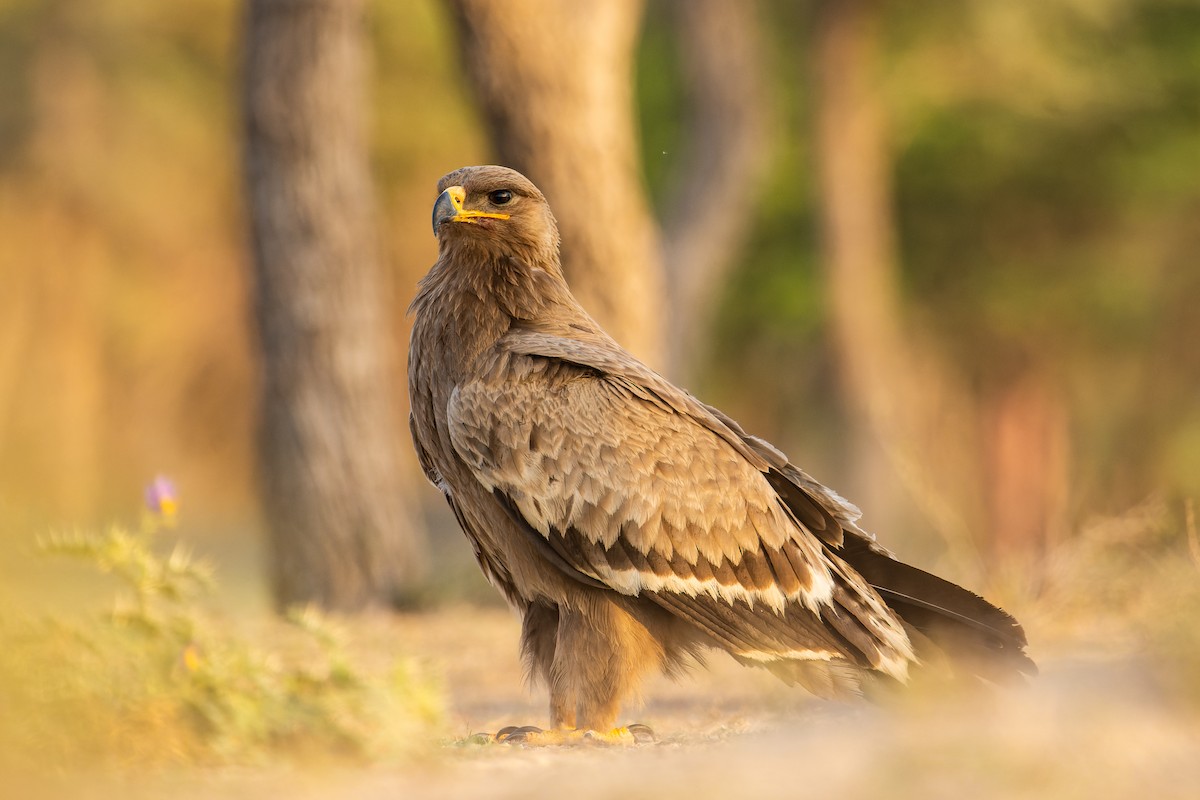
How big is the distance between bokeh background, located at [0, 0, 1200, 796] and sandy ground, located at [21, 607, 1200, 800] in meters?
11.1

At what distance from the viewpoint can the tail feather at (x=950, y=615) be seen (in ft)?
17.4

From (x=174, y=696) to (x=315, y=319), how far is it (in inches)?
253

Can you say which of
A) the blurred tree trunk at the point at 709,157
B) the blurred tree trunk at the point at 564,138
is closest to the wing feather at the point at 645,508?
the blurred tree trunk at the point at 564,138

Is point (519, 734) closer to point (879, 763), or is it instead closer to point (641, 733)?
point (641, 733)

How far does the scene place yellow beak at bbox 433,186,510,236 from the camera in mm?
5695

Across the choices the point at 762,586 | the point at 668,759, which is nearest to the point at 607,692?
the point at 762,586

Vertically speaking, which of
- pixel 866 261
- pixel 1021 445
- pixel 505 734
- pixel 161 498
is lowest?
pixel 505 734

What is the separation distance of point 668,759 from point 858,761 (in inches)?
25.7

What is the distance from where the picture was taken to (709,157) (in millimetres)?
17062

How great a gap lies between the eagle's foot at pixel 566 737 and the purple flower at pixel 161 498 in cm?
118

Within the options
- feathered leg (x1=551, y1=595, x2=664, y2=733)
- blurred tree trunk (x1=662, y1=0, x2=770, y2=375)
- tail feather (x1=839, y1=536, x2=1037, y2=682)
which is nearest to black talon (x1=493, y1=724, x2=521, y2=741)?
feathered leg (x1=551, y1=595, x2=664, y2=733)

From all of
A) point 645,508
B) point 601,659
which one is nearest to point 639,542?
point 645,508

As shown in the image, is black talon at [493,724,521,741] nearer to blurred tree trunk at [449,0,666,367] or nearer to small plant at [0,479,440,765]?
small plant at [0,479,440,765]

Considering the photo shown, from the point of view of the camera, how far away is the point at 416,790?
12.4 ft
